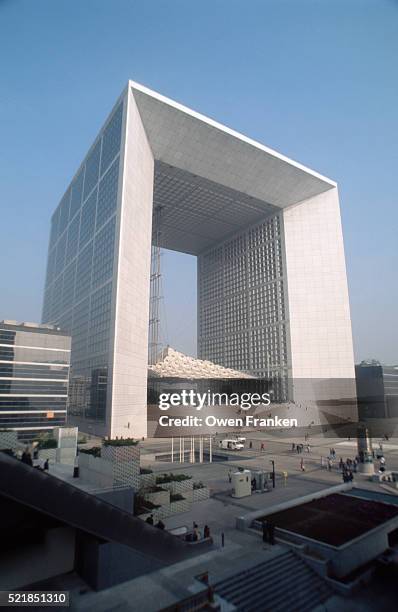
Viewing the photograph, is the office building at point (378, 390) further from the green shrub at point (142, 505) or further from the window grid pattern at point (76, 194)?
the green shrub at point (142, 505)

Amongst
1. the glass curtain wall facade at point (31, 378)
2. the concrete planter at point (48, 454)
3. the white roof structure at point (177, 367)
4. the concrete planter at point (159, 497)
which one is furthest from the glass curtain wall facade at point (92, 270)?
the concrete planter at point (159, 497)

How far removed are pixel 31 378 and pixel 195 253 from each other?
205 ft

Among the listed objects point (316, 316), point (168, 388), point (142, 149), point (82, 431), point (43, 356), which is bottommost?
point (82, 431)

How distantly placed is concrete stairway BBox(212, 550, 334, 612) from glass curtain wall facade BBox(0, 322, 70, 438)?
152ft

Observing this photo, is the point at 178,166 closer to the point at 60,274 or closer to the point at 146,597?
the point at 60,274

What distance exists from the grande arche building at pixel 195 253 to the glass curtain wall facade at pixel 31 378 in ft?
13.0

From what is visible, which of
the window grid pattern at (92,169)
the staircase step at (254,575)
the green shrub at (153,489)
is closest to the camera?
the staircase step at (254,575)

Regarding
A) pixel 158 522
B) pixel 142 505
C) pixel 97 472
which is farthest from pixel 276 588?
pixel 97 472

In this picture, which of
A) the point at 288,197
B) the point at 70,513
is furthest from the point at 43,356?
the point at 288,197

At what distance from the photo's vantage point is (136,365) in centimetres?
4956

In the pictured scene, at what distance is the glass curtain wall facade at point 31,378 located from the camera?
49.4 meters

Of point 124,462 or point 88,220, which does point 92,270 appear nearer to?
point 88,220

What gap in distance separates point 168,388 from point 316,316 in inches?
1328

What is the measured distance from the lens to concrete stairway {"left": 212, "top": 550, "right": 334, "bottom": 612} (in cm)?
1083
